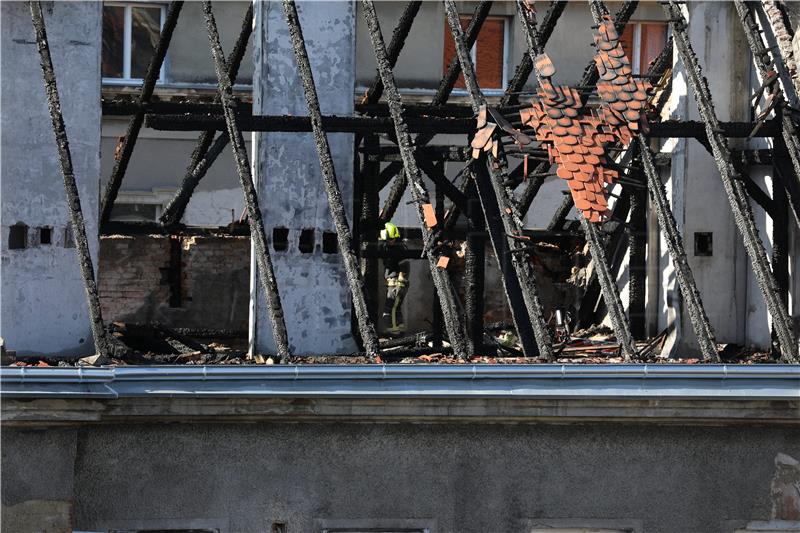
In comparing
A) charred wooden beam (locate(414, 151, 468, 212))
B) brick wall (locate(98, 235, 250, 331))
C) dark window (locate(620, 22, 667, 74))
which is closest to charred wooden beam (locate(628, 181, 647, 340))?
charred wooden beam (locate(414, 151, 468, 212))

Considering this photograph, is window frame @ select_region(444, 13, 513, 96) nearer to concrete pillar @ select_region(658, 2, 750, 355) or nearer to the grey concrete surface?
concrete pillar @ select_region(658, 2, 750, 355)

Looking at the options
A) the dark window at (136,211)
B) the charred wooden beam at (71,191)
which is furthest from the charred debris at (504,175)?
the dark window at (136,211)

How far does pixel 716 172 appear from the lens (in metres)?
19.8

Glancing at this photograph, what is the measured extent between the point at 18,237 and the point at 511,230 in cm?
519

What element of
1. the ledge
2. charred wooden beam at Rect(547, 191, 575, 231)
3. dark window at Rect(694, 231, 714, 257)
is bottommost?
the ledge

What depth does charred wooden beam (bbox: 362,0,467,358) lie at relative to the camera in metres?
15.1

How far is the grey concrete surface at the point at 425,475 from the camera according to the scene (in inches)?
556

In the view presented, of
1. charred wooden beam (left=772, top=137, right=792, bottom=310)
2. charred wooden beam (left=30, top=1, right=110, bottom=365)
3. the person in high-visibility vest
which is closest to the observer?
charred wooden beam (left=30, top=1, right=110, bottom=365)

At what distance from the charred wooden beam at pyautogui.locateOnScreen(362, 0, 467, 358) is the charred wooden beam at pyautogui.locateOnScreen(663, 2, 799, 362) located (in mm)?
3028

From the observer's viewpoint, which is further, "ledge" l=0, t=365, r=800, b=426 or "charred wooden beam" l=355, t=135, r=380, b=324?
"charred wooden beam" l=355, t=135, r=380, b=324

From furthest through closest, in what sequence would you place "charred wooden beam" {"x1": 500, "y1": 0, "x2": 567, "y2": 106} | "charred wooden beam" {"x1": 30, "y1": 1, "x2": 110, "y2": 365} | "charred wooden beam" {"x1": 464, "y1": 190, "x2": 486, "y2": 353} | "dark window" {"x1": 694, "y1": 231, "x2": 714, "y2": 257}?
"charred wooden beam" {"x1": 500, "y1": 0, "x2": 567, "y2": 106} → "dark window" {"x1": 694, "y1": 231, "x2": 714, "y2": 257} → "charred wooden beam" {"x1": 464, "y1": 190, "x2": 486, "y2": 353} → "charred wooden beam" {"x1": 30, "y1": 1, "x2": 110, "y2": 365}

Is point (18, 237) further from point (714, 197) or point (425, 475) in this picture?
point (714, 197)

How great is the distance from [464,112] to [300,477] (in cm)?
851

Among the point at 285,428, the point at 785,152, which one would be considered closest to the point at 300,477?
the point at 285,428
